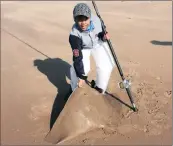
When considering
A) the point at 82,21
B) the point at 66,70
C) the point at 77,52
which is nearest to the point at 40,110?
the point at 77,52

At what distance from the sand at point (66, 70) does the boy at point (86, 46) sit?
2.17 feet

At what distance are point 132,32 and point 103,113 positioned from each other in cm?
497

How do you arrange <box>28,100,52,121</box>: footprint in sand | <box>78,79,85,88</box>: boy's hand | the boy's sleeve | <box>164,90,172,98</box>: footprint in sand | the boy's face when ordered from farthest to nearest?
<box>164,90,172,98</box>: footprint in sand < <box>28,100,52,121</box>: footprint in sand < <box>78,79,85,88</box>: boy's hand < the boy's sleeve < the boy's face

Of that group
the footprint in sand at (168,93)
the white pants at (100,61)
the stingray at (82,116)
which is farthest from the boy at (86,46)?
the footprint in sand at (168,93)

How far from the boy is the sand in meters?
0.66

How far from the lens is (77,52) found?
4855 mm

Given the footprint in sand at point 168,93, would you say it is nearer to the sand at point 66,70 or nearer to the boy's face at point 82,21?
the sand at point 66,70

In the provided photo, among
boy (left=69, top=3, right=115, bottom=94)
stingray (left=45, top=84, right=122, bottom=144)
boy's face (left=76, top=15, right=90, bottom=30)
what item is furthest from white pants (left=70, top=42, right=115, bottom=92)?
boy's face (left=76, top=15, right=90, bottom=30)

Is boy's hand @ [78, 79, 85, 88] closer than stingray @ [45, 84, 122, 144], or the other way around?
stingray @ [45, 84, 122, 144]

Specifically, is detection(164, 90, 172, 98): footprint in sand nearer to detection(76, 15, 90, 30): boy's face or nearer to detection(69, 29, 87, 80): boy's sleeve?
detection(69, 29, 87, 80): boy's sleeve

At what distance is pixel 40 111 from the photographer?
572cm

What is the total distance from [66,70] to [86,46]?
2.13m

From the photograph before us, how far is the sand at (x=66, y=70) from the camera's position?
201 inches

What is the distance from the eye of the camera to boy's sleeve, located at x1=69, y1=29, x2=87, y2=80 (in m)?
4.87
